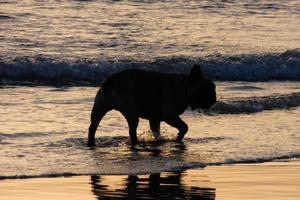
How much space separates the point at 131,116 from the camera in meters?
14.1

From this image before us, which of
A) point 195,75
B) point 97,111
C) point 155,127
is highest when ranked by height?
point 195,75

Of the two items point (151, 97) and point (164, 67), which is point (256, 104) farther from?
point (164, 67)

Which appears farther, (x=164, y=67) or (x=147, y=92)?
(x=164, y=67)

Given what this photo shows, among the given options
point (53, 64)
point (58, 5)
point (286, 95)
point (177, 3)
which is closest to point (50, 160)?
point (286, 95)

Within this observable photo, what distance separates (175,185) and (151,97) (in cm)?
293

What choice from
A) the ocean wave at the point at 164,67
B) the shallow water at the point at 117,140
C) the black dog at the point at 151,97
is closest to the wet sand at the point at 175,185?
the shallow water at the point at 117,140

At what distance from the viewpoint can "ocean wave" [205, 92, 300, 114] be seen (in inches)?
688

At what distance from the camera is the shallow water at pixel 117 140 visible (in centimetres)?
1256

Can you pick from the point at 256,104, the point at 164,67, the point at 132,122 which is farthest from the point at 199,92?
the point at 164,67

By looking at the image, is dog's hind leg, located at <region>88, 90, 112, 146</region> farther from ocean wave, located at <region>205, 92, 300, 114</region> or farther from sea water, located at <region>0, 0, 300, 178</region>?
ocean wave, located at <region>205, 92, 300, 114</region>

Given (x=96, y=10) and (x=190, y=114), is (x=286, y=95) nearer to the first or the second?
(x=190, y=114)

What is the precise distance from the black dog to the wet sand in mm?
1913

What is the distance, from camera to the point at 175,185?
11.5 meters

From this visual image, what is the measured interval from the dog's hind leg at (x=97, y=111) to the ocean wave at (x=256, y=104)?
3.52 metres
